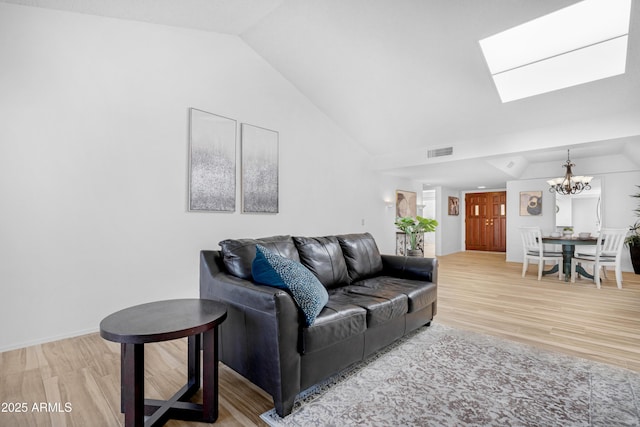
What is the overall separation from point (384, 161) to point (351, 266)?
3623 mm

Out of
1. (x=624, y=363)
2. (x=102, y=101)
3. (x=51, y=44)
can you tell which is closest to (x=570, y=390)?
(x=624, y=363)

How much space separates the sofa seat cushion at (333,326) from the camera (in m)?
1.71

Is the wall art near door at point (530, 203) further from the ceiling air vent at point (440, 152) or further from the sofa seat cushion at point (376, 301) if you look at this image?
the sofa seat cushion at point (376, 301)

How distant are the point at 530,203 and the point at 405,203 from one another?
3070mm

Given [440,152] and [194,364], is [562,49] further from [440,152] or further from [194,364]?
[194,364]

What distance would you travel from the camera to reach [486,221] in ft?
32.1

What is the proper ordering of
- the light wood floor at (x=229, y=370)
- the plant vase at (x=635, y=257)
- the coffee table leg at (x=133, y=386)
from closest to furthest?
1. the coffee table leg at (x=133, y=386)
2. the light wood floor at (x=229, y=370)
3. the plant vase at (x=635, y=257)

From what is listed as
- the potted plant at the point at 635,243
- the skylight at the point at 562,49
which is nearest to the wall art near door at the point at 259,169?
the skylight at the point at 562,49

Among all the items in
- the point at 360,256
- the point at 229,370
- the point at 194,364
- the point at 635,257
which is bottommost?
the point at 229,370

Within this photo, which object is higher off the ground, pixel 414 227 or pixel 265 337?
→ pixel 414 227

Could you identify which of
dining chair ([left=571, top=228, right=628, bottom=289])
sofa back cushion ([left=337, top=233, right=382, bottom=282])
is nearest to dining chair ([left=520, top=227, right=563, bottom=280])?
dining chair ([left=571, top=228, right=628, bottom=289])

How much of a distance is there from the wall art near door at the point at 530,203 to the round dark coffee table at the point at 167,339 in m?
8.13

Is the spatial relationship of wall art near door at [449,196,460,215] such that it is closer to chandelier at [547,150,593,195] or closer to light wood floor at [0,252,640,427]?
chandelier at [547,150,593,195]

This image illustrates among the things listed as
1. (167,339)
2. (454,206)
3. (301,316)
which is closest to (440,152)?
Result: (301,316)
